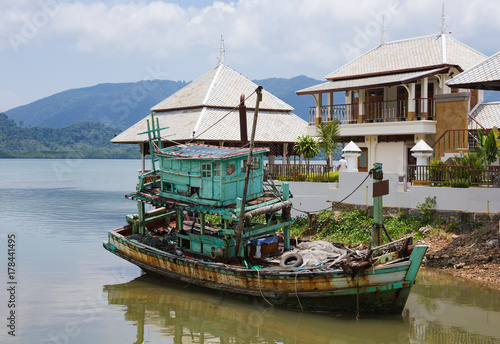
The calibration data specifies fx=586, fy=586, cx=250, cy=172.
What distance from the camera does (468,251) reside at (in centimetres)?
1916

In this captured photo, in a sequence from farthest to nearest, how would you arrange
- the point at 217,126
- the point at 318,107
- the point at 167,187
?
1. the point at 217,126
2. the point at 318,107
3. the point at 167,187

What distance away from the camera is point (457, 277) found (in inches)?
717

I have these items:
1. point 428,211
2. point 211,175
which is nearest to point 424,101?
point 428,211

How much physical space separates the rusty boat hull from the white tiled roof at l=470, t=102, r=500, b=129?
15.3 m

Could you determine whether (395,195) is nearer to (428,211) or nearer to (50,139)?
(428,211)

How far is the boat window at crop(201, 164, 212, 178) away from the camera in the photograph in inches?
688

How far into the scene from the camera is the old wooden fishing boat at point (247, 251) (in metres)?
14.4

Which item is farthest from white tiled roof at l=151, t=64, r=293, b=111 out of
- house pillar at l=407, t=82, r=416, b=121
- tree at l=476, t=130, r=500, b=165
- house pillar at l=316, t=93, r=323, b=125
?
tree at l=476, t=130, r=500, b=165

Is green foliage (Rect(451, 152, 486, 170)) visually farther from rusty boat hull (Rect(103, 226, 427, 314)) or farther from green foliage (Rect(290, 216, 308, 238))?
rusty boat hull (Rect(103, 226, 427, 314))

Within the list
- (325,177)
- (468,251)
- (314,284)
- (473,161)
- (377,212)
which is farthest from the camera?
(325,177)

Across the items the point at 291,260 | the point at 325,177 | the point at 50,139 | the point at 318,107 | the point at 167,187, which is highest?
the point at 50,139

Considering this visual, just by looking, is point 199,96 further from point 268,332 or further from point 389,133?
point 268,332

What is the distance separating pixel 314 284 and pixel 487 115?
17.4 meters

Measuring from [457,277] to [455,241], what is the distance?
6.27ft
